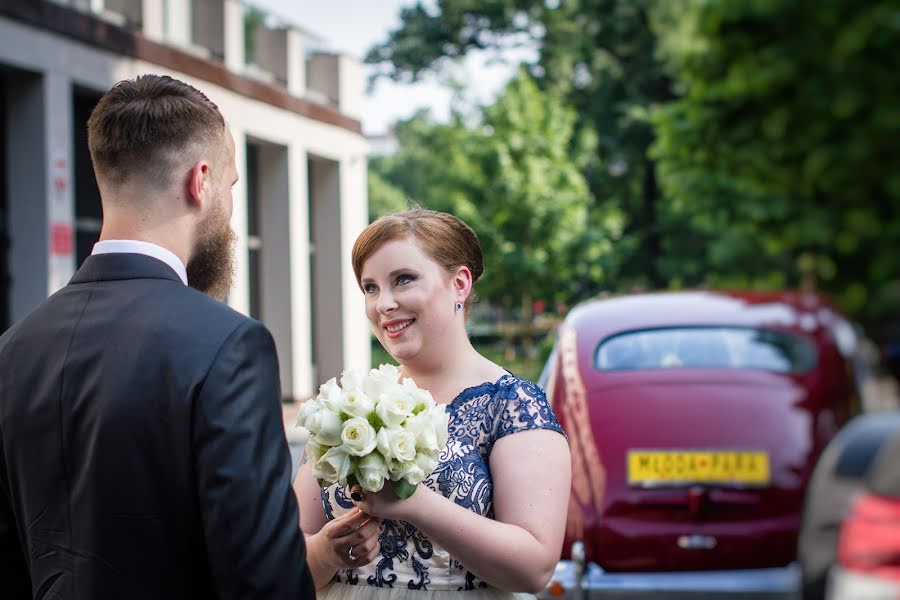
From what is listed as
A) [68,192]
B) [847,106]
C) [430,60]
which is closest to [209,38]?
[68,192]

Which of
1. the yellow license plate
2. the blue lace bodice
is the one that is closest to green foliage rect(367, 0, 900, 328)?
the yellow license plate

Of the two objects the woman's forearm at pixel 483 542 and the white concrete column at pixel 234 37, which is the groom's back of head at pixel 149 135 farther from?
the white concrete column at pixel 234 37

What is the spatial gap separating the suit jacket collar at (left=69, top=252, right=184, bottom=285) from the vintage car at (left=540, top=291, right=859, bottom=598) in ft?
11.8

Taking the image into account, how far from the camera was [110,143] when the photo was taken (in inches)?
93.7

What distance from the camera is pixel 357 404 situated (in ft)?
8.36

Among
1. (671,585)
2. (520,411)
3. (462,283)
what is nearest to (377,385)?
(520,411)

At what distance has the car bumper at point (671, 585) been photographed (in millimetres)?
5480

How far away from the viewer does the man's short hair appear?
7.75 feet

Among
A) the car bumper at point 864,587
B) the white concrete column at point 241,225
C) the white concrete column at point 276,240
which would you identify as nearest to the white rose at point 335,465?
the car bumper at point 864,587

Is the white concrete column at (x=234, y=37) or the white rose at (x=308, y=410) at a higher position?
the white concrete column at (x=234, y=37)

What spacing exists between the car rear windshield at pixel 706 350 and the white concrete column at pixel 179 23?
1220 centimetres

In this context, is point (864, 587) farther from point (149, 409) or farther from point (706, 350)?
point (149, 409)

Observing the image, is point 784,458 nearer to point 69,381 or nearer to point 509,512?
point 509,512

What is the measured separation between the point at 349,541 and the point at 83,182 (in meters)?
13.3
